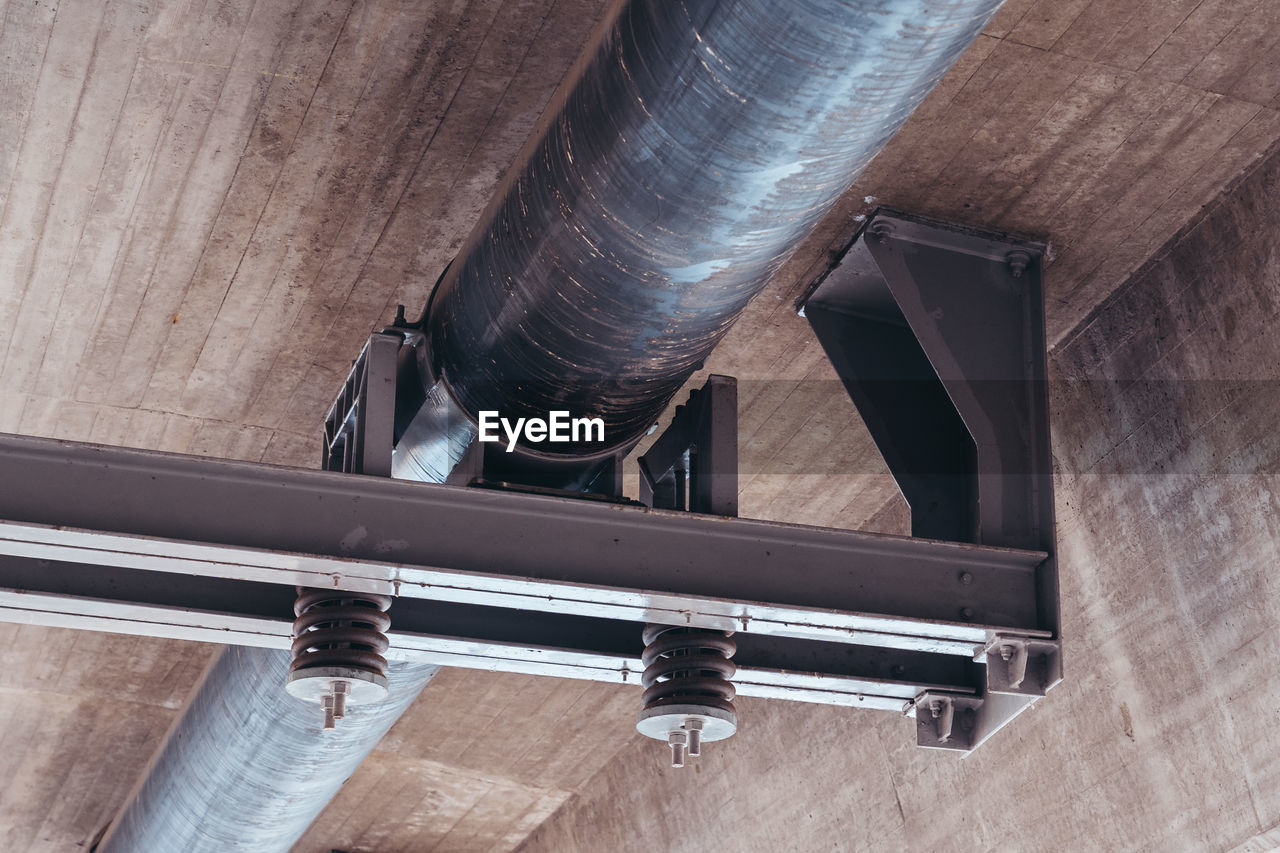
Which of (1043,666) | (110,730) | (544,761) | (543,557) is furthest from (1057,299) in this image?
(110,730)

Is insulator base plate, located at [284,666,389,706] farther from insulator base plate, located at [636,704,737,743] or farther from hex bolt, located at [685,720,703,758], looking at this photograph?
hex bolt, located at [685,720,703,758]

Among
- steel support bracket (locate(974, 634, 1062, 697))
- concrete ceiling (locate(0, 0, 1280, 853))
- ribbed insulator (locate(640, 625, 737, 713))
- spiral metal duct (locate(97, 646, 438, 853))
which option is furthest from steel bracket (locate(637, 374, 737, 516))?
spiral metal duct (locate(97, 646, 438, 853))

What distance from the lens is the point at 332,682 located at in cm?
441

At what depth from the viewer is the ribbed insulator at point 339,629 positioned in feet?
14.5

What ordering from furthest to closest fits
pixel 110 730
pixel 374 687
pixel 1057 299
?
pixel 110 730 → pixel 1057 299 → pixel 374 687

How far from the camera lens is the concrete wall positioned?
5.28 metres

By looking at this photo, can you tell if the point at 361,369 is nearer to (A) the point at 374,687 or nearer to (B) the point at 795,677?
(A) the point at 374,687

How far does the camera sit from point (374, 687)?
4465 mm

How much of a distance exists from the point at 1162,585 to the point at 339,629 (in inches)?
127

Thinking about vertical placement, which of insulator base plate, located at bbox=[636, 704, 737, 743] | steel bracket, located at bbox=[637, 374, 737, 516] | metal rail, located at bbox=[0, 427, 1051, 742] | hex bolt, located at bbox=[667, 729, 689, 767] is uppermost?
steel bracket, located at bbox=[637, 374, 737, 516]

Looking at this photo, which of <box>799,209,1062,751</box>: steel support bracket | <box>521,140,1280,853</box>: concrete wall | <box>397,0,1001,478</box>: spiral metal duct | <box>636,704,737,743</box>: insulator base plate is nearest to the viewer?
<box>397,0,1001,478</box>: spiral metal duct

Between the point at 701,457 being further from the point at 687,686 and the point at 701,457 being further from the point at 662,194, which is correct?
the point at 662,194

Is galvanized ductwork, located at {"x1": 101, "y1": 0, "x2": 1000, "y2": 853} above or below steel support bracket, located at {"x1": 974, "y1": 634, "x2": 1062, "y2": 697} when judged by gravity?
above

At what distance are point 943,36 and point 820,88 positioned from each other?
299 mm
